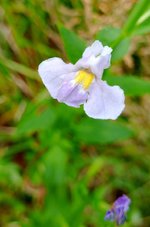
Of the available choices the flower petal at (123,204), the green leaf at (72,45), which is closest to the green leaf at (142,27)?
the green leaf at (72,45)

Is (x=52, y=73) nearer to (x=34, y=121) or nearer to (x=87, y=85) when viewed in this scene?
(x=87, y=85)

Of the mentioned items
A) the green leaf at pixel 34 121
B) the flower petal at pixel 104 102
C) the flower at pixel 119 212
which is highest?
the green leaf at pixel 34 121

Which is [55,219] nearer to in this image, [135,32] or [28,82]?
[28,82]

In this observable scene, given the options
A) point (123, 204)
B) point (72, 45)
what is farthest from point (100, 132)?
point (123, 204)

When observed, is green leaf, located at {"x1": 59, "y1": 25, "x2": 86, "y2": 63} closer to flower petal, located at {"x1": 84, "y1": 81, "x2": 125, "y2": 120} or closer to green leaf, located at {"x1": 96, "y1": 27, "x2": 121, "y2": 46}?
green leaf, located at {"x1": 96, "y1": 27, "x2": 121, "y2": 46}

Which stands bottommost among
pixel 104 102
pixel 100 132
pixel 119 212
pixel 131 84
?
pixel 119 212

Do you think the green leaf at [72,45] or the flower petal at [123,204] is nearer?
the flower petal at [123,204]

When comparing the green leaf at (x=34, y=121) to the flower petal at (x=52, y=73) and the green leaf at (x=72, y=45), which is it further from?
the flower petal at (x=52, y=73)

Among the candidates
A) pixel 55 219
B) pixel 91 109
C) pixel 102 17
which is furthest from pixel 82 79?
pixel 55 219
